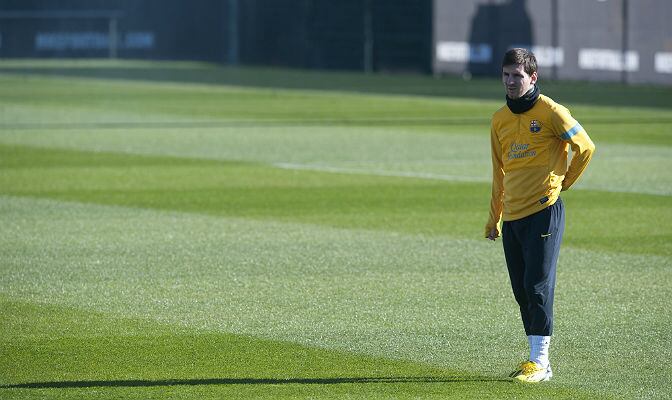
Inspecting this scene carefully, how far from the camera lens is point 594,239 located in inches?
499

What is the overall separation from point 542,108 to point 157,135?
16542mm

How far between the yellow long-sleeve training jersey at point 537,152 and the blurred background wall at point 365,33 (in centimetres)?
3136

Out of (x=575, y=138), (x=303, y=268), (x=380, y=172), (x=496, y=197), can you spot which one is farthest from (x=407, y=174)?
(x=575, y=138)

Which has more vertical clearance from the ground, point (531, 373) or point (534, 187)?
point (534, 187)

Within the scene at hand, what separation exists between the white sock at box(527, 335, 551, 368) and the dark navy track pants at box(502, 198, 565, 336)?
0.03 meters

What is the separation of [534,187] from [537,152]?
18 cm

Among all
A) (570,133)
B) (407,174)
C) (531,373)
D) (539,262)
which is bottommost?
(407,174)

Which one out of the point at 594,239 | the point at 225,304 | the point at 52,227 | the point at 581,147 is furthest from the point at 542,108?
the point at 52,227

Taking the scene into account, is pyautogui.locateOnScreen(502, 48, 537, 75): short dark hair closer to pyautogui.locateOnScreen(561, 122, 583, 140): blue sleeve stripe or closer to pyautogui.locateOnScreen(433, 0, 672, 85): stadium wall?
pyautogui.locateOnScreen(561, 122, 583, 140): blue sleeve stripe

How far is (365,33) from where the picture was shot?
45.8m

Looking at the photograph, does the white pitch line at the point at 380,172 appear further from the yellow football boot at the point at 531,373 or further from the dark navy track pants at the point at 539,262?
the yellow football boot at the point at 531,373

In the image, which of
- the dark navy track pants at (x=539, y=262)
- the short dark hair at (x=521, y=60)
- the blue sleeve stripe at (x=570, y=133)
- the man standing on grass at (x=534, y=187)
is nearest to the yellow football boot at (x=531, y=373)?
the man standing on grass at (x=534, y=187)

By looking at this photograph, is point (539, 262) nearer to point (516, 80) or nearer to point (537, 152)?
point (537, 152)

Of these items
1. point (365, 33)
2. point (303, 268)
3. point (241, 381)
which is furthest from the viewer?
point (365, 33)
